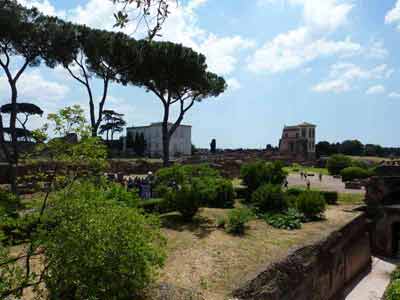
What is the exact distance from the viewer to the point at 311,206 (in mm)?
13930

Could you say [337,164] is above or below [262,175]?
above

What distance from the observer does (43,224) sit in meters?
4.66

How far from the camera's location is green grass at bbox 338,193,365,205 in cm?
1915

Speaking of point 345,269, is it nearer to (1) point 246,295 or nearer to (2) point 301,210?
(2) point 301,210

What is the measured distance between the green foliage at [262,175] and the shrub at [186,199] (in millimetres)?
6203

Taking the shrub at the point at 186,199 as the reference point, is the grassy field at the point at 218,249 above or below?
below

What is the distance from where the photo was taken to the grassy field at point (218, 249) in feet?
24.5

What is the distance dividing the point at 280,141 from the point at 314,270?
56227 mm

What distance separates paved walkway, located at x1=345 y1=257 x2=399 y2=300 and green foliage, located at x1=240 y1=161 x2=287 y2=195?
559 centimetres

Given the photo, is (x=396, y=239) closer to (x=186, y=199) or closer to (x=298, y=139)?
(x=186, y=199)


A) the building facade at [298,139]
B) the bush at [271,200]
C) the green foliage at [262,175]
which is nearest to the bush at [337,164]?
the green foliage at [262,175]

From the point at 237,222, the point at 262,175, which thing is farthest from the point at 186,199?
the point at 262,175

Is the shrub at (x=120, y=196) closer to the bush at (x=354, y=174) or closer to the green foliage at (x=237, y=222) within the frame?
the green foliage at (x=237, y=222)

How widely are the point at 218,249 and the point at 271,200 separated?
18.4 ft
